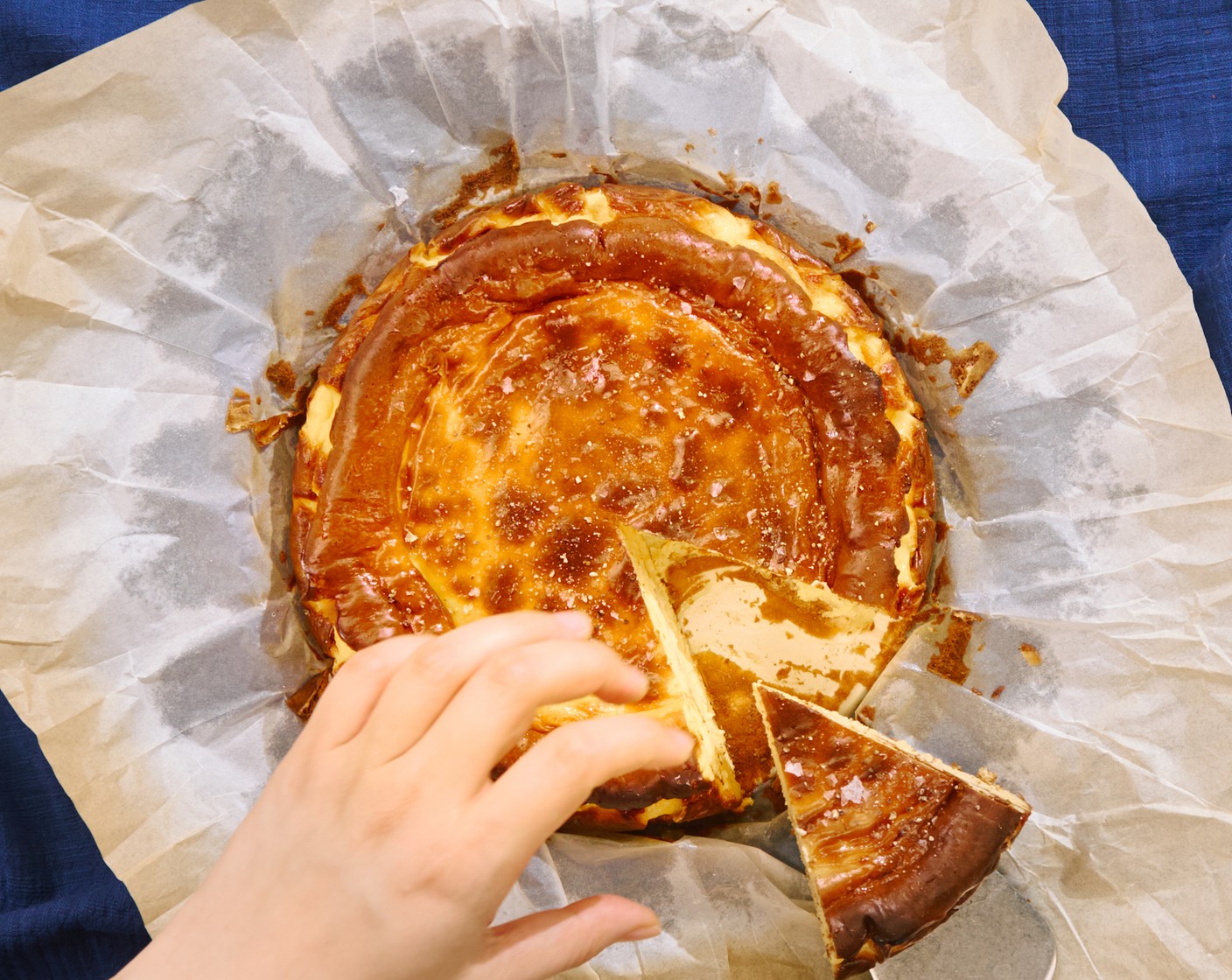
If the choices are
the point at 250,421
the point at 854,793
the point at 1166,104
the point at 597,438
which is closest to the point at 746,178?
the point at 597,438

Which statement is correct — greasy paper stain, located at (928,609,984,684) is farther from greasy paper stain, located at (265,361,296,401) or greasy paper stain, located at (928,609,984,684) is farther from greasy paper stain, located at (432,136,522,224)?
greasy paper stain, located at (265,361,296,401)

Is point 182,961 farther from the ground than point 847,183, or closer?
closer

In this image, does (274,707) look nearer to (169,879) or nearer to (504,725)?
(169,879)

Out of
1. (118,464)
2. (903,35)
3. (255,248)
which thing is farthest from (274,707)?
(903,35)

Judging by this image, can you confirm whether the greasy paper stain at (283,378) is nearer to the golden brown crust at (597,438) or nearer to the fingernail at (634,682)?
the golden brown crust at (597,438)

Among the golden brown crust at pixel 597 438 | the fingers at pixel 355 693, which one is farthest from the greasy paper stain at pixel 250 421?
the fingers at pixel 355 693

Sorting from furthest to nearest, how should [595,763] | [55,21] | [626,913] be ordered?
[55,21] < [626,913] < [595,763]

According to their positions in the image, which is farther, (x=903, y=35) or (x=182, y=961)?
(x=903, y=35)
